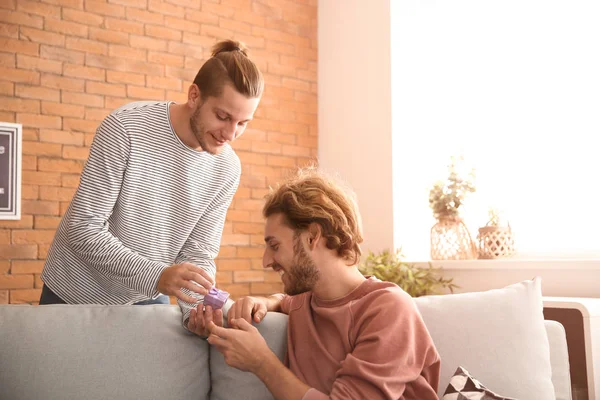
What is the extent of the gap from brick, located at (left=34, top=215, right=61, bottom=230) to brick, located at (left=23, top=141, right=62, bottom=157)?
324 mm

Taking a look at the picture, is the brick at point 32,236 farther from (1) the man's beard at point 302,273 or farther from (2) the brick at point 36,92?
(1) the man's beard at point 302,273

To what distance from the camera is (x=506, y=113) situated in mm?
3949

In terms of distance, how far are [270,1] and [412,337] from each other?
3270 millimetres

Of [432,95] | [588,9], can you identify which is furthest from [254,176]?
[588,9]

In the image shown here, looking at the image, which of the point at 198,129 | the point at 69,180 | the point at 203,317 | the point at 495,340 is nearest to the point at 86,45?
the point at 69,180

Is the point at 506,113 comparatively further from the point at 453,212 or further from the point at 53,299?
the point at 53,299

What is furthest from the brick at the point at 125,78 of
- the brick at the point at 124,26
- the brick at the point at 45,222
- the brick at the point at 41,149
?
the brick at the point at 45,222

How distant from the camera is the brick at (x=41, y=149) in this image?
3518 mm

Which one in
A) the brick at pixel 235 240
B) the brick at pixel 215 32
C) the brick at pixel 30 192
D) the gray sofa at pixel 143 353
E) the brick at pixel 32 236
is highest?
A: the brick at pixel 215 32

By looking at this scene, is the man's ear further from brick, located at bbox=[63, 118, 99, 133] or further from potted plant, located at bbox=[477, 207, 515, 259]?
brick, located at bbox=[63, 118, 99, 133]

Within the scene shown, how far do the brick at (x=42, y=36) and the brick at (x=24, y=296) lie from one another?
1.27 m

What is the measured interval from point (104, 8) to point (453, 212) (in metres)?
2.20

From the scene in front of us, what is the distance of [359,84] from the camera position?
14.4 feet

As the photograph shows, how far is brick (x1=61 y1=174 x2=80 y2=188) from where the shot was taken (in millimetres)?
3611
